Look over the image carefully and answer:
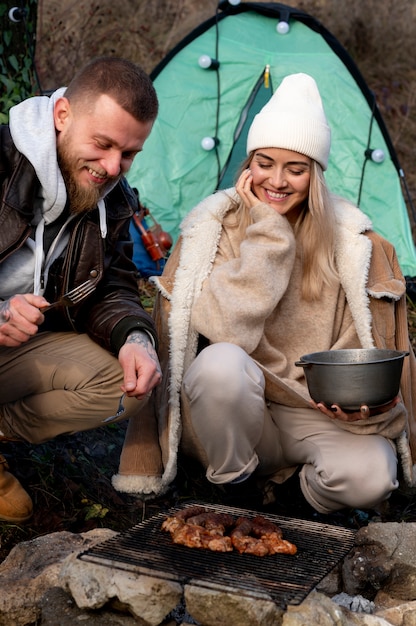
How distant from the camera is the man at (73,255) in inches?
119

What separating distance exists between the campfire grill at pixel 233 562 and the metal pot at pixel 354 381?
1.44 feet

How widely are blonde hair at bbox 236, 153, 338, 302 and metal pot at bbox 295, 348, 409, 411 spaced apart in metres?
0.51

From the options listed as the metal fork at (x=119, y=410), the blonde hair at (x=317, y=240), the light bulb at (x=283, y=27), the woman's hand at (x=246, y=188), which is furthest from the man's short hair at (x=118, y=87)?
the light bulb at (x=283, y=27)

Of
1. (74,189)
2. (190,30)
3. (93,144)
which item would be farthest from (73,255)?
(190,30)

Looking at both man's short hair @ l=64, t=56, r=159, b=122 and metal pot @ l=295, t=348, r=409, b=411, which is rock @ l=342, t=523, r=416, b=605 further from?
man's short hair @ l=64, t=56, r=159, b=122

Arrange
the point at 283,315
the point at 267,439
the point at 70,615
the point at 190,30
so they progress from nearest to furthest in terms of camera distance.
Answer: the point at 70,615, the point at 267,439, the point at 283,315, the point at 190,30

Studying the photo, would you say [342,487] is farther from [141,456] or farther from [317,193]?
[317,193]

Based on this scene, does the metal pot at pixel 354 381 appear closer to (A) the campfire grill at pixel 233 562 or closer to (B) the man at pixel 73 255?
(A) the campfire grill at pixel 233 562

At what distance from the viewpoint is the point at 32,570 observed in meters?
2.68

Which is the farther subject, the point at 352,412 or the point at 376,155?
the point at 376,155

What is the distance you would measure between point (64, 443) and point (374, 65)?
754 cm

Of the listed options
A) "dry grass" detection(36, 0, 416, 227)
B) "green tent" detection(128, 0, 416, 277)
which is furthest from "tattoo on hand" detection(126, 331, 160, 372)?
"dry grass" detection(36, 0, 416, 227)

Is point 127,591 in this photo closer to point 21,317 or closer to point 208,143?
point 21,317

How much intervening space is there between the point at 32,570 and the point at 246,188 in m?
1.64
